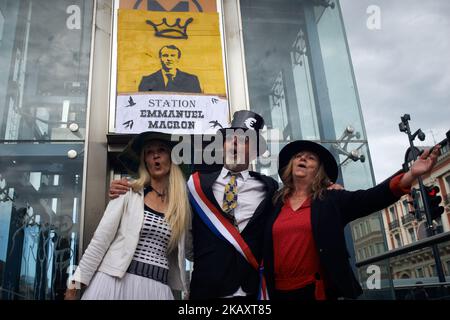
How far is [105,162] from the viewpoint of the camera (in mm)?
3639

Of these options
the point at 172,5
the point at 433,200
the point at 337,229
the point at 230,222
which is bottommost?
the point at 337,229

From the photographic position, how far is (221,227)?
2238 mm

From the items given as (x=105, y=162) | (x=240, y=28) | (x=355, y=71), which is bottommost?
(x=105, y=162)

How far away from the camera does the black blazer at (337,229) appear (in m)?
2.04

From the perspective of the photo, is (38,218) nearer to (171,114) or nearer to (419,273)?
(171,114)

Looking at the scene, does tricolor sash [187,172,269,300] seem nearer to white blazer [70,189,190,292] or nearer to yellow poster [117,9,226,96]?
white blazer [70,189,190,292]

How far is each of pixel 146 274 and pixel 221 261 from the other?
406 millimetres

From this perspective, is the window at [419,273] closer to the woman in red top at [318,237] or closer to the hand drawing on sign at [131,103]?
the woman in red top at [318,237]

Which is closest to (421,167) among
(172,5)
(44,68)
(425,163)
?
(425,163)

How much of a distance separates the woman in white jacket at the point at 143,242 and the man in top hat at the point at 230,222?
11 centimetres

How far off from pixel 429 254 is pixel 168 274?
1.62 meters

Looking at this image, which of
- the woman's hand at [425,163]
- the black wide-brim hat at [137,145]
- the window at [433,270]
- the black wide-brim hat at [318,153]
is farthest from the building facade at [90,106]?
the woman's hand at [425,163]
